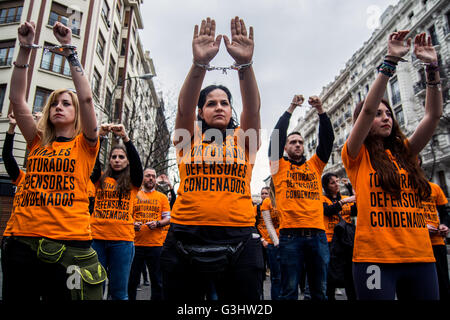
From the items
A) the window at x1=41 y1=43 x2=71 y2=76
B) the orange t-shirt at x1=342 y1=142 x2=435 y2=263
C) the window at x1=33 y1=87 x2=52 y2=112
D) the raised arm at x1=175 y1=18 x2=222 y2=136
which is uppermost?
the window at x1=41 y1=43 x2=71 y2=76

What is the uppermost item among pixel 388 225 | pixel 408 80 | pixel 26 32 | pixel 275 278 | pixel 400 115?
pixel 408 80

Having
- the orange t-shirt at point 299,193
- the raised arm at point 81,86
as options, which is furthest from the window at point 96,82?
the raised arm at point 81,86

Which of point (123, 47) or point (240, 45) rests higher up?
point (123, 47)

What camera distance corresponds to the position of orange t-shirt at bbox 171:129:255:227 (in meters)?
1.92

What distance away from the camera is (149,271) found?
4992 millimetres

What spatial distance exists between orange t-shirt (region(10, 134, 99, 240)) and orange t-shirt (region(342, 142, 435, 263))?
6.30 ft

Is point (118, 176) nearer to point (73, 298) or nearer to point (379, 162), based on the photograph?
point (73, 298)

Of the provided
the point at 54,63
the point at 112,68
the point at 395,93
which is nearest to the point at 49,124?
the point at 54,63

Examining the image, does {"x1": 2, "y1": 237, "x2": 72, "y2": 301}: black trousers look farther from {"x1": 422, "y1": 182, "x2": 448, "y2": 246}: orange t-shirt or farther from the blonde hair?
{"x1": 422, "y1": 182, "x2": 448, "y2": 246}: orange t-shirt

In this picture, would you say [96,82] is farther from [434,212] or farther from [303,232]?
[434,212]

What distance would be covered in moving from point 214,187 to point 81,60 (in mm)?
19371

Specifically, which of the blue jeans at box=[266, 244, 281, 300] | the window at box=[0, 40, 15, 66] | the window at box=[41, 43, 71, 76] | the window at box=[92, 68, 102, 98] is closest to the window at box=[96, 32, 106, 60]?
the window at box=[92, 68, 102, 98]

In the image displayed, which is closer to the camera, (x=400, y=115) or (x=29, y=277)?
(x=29, y=277)

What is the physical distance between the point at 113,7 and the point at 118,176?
22.8 meters
